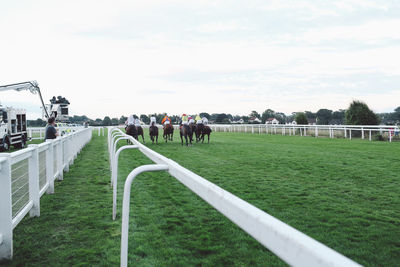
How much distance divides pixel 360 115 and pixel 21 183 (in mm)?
25249

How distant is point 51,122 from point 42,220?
200 inches

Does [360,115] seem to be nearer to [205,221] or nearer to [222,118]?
[205,221]

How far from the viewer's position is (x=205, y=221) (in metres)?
4.25

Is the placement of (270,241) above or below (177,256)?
above

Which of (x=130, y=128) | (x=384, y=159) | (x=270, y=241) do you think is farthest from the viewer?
(x=130, y=128)

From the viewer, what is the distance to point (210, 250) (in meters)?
3.32

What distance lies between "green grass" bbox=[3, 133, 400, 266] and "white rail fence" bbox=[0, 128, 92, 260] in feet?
0.66

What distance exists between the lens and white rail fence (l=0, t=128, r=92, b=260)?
10.5 feet

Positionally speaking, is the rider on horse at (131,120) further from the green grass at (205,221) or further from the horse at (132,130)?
the green grass at (205,221)

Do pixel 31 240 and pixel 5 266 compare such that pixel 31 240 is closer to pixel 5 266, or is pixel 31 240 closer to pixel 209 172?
pixel 5 266

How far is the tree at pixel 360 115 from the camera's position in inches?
990

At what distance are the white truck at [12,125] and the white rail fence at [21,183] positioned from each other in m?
8.10

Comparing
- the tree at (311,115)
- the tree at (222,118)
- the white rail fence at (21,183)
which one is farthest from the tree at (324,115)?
the white rail fence at (21,183)

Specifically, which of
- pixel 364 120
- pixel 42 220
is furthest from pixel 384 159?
pixel 364 120
